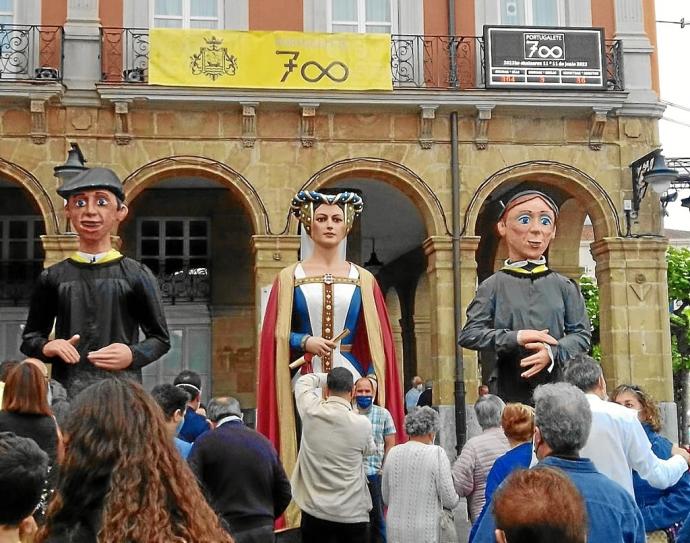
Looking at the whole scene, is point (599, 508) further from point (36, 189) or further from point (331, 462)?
point (36, 189)

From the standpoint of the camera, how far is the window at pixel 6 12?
1455 cm

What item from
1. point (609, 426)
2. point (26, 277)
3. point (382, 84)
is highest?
point (382, 84)

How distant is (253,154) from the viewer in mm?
14391

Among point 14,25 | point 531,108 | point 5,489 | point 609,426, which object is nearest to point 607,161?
point 531,108

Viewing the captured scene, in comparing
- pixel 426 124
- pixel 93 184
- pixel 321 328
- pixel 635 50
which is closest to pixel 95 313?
pixel 93 184

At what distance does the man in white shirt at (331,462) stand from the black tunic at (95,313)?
95 centimetres

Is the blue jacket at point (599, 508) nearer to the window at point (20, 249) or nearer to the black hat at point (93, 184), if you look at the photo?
the black hat at point (93, 184)

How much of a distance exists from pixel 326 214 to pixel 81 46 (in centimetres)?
915

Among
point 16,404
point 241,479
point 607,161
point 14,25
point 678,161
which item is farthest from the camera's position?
point 678,161

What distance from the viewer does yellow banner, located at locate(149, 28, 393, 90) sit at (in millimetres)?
14086

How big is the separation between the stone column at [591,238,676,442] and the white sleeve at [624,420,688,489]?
1040 centimetres

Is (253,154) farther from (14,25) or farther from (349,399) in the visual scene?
(349,399)

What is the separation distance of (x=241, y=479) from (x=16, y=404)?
1301 millimetres

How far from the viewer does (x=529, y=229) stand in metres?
5.66
